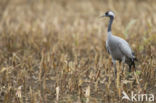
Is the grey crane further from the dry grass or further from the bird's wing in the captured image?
the dry grass

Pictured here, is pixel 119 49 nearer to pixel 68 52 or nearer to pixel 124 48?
pixel 124 48

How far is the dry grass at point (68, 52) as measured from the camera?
17.4 ft

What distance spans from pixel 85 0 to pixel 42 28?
5.19 metres

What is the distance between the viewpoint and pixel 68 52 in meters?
7.85

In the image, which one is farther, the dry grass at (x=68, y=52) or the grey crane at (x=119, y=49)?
the grey crane at (x=119, y=49)

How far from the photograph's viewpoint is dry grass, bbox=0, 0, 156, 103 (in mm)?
5301

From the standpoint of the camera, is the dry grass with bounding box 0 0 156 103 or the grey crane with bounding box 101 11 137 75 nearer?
the dry grass with bounding box 0 0 156 103

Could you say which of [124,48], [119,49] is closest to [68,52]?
[119,49]

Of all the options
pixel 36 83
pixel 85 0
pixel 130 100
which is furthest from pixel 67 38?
pixel 85 0

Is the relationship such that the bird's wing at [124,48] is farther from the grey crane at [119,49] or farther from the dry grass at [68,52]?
the dry grass at [68,52]

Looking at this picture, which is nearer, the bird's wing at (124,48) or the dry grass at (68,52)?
the dry grass at (68,52)

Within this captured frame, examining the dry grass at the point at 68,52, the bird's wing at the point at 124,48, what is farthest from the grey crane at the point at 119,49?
the dry grass at the point at 68,52

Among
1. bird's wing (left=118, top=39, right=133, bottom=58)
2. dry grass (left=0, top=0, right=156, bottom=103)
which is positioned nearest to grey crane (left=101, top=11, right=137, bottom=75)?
bird's wing (left=118, top=39, right=133, bottom=58)

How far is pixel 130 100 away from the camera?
500cm
